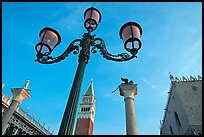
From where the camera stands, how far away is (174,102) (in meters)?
21.5

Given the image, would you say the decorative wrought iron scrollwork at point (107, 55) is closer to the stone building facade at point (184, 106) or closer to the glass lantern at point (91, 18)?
the glass lantern at point (91, 18)

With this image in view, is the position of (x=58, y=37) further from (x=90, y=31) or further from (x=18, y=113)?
(x=18, y=113)

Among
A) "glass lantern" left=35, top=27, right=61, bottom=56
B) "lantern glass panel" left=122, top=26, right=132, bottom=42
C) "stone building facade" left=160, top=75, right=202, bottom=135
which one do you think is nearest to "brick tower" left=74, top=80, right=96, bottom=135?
"stone building facade" left=160, top=75, right=202, bottom=135

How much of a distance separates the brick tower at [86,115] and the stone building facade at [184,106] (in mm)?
23151

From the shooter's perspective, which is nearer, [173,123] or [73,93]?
[73,93]

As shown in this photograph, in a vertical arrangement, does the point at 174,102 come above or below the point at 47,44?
above

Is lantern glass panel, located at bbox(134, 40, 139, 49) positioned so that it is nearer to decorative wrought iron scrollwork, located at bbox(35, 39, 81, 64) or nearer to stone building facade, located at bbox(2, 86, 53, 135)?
decorative wrought iron scrollwork, located at bbox(35, 39, 81, 64)

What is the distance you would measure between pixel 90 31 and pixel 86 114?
4319 centimetres

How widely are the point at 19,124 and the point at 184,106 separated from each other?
19236 millimetres

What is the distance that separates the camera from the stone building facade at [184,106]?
56.5ft

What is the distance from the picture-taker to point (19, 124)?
771 inches

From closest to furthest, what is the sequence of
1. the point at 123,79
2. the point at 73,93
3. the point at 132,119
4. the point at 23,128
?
the point at 73,93
the point at 132,119
the point at 123,79
the point at 23,128

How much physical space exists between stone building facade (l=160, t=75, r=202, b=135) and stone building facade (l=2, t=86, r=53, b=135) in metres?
A: 18.0

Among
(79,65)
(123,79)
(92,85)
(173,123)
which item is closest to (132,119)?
(123,79)
